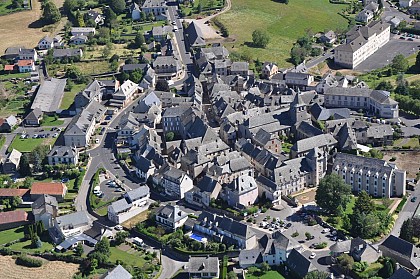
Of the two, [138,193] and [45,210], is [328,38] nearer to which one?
[138,193]

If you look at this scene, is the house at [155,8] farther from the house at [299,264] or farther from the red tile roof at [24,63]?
the house at [299,264]

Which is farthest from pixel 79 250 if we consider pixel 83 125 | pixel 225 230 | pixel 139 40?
pixel 139 40

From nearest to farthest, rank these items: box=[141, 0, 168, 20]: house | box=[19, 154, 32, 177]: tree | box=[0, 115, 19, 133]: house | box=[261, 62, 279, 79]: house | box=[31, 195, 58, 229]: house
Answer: box=[31, 195, 58, 229]: house → box=[19, 154, 32, 177]: tree → box=[0, 115, 19, 133]: house → box=[261, 62, 279, 79]: house → box=[141, 0, 168, 20]: house

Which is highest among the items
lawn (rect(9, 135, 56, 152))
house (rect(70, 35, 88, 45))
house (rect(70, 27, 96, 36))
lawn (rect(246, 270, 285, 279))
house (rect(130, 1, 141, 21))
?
house (rect(130, 1, 141, 21))

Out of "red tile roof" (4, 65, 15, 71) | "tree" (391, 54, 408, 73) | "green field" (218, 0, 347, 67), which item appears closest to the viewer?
"tree" (391, 54, 408, 73)

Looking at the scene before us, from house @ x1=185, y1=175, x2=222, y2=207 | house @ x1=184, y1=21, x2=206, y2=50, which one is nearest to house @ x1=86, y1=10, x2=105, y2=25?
house @ x1=184, y1=21, x2=206, y2=50

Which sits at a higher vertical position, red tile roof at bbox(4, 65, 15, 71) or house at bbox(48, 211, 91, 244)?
red tile roof at bbox(4, 65, 15, 71)

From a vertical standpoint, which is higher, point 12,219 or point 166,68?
point 166,68

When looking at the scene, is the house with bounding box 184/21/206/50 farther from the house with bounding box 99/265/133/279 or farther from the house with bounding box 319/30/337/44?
the house with bounding box 99/265/133/279
